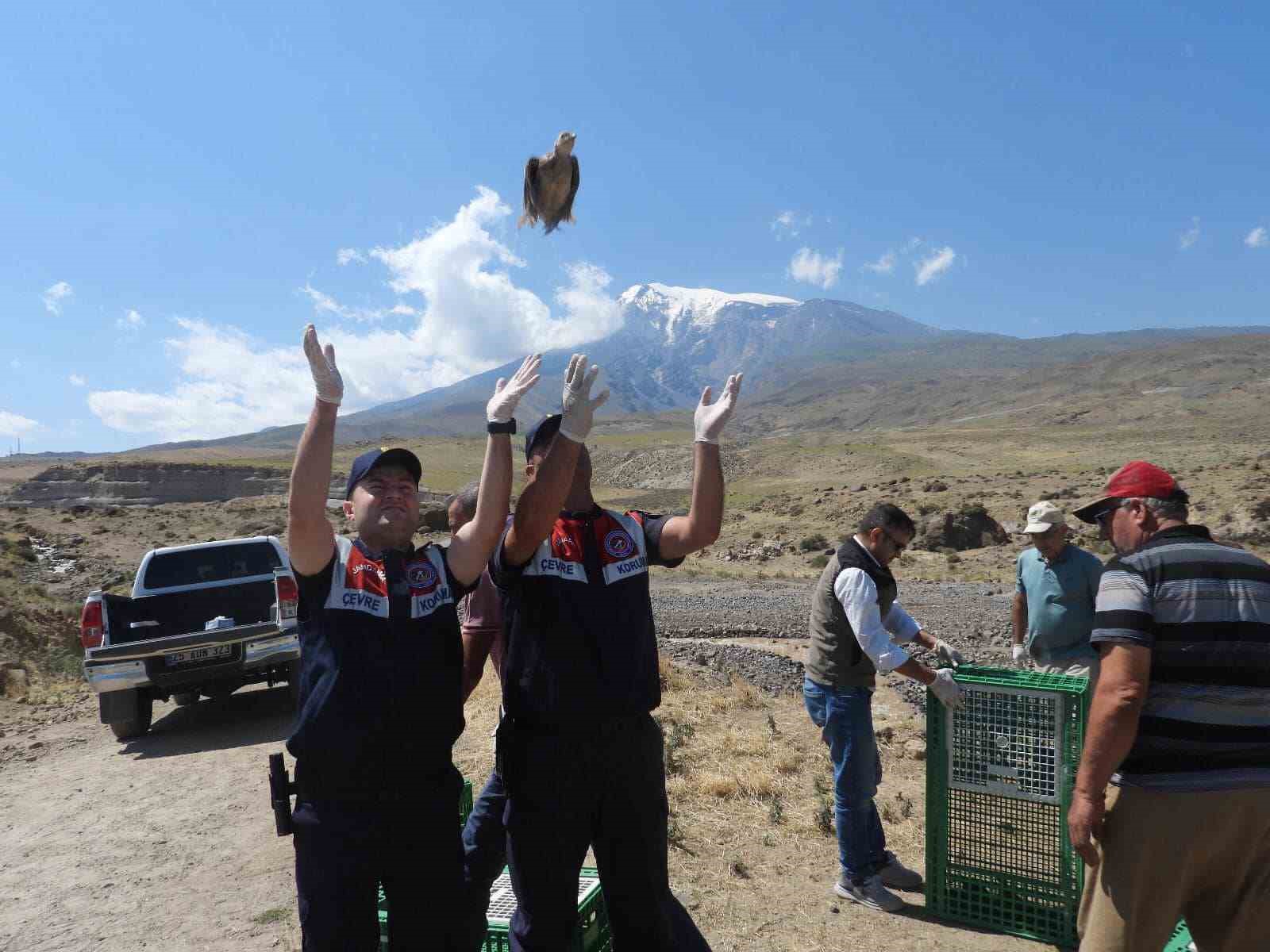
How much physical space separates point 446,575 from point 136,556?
112ft

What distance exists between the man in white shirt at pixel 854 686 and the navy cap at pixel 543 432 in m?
1.83

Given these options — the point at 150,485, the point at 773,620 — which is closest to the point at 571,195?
the point at 773,620

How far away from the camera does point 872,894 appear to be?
14.3ft

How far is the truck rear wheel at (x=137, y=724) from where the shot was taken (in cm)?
825

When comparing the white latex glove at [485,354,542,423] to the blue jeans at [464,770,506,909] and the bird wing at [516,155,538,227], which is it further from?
the blue jeans at [464,770,506,909]

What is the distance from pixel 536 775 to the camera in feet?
8.82

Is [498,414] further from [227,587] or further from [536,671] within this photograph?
[227,587]

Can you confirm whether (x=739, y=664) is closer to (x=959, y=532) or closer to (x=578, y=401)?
(x=578, y=401)

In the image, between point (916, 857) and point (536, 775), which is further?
point (916, 857)

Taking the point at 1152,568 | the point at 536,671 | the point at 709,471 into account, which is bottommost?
the point at 536,671

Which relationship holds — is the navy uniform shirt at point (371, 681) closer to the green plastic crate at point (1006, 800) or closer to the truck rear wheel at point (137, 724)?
the green plastic crate at point (1006, 800)

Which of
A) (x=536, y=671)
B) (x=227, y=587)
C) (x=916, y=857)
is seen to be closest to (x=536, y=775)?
(x=536, y=671)

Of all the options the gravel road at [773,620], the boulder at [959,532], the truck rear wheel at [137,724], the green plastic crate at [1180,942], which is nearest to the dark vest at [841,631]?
the green plastic crate at [1180,942]

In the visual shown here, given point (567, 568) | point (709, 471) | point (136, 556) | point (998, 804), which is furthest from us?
point (136, 556)
